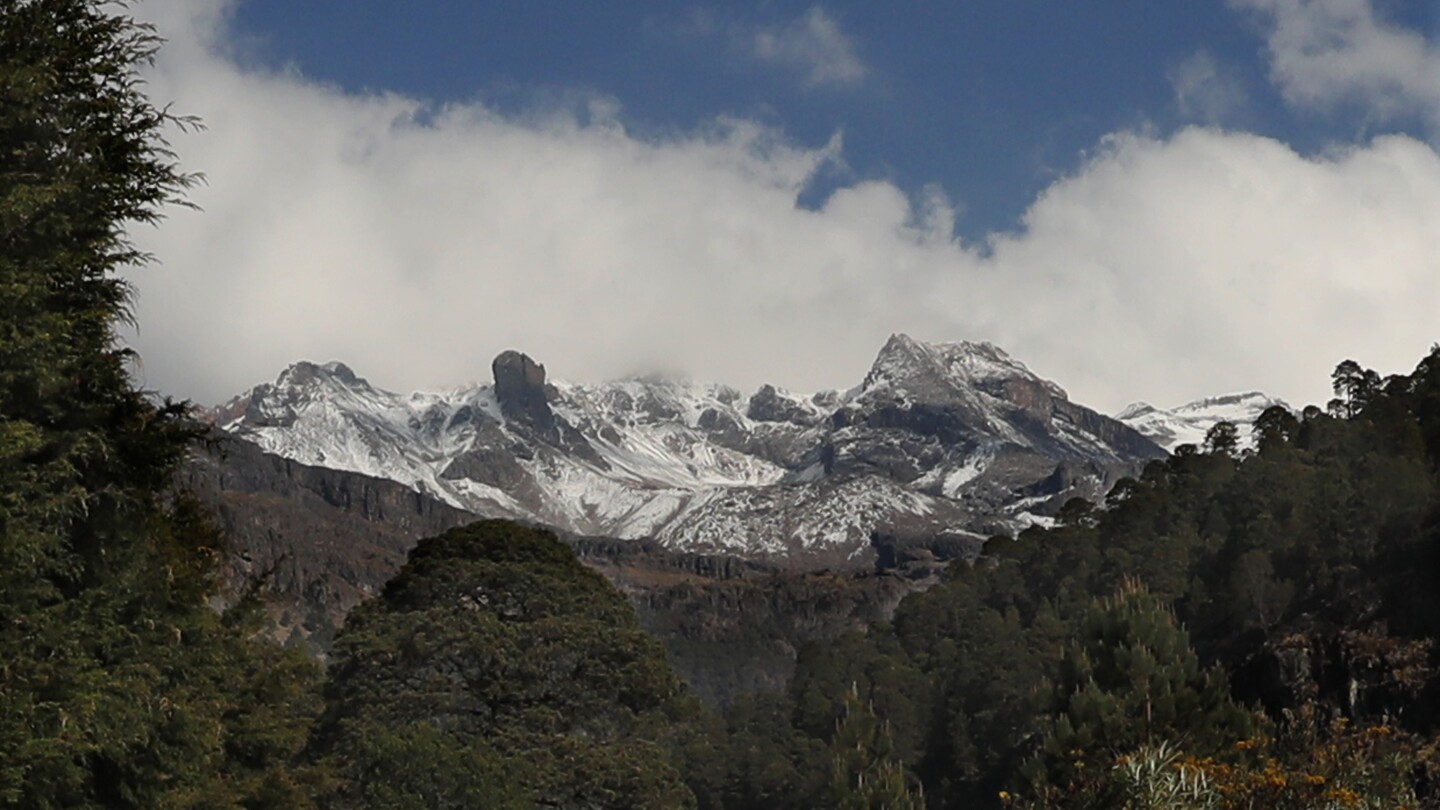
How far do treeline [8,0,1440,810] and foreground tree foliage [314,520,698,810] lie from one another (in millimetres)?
101

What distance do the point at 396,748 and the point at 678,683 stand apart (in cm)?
1187

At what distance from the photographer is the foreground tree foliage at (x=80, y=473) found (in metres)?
20.4

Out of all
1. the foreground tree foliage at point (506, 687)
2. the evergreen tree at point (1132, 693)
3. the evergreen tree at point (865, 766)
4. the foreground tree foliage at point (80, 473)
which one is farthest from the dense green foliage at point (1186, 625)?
the foreground tree foliage at point (80, 473)

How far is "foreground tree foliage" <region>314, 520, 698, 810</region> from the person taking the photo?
4350 centimetres

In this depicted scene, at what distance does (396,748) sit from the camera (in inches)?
1606

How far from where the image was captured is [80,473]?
72.6 feet

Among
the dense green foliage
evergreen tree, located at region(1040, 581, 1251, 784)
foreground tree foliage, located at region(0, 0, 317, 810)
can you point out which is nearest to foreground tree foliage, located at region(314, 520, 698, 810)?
the dense green foliage

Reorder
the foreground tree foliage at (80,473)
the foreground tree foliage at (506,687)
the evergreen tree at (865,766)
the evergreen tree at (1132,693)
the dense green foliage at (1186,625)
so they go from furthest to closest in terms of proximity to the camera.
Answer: the evergreen tree at (865,766)
the dense green foliage at (1186,625)
the evergreen tree at (1132,693)
the foreground tree foliage at (506,687)
the foreground tree foliage at (80,473)

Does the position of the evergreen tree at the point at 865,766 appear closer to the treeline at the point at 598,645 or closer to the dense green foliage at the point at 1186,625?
the treeline at the point at 598,645

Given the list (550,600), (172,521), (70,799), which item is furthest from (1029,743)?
(70,799)

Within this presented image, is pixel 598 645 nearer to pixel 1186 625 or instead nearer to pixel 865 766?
pixel 865 766

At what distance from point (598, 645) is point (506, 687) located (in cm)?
305

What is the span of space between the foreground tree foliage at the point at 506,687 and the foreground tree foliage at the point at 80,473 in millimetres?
16066

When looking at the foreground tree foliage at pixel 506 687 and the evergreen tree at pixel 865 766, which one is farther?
the evergreen tree at pixel 865 766
